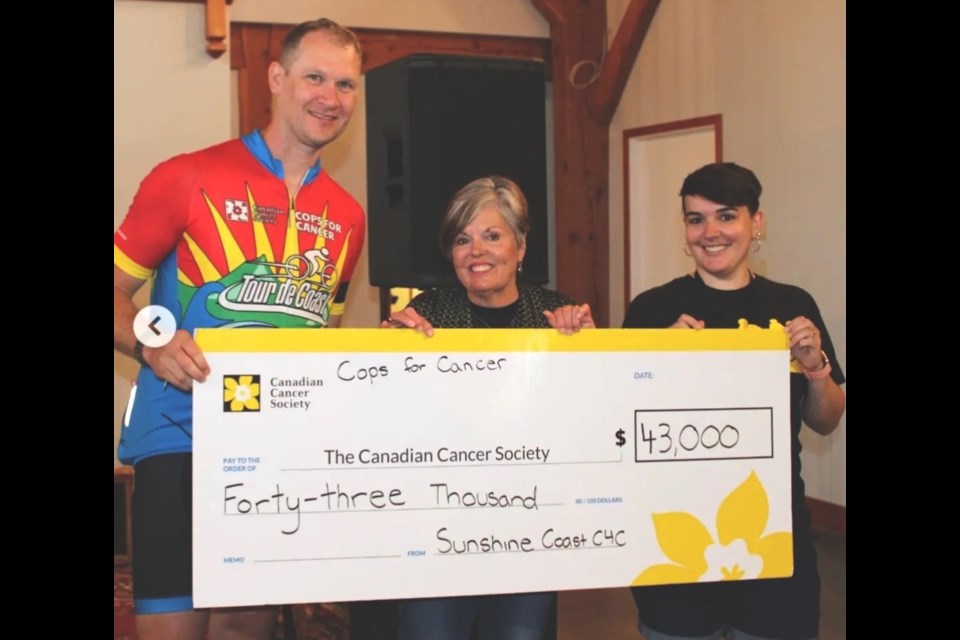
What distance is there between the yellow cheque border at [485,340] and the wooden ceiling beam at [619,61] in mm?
4795

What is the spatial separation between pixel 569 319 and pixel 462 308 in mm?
249

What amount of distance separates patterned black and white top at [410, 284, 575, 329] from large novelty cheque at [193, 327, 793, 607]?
166mm

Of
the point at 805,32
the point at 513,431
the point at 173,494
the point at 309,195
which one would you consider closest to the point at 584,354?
the point at 513,431

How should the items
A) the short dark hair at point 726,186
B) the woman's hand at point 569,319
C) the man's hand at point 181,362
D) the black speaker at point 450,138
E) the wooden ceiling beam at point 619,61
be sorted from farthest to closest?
the wooden ceiling beam at point 619,61 → the black speaker at point 450,138 → the short dark hair at point 726,186 → the woman's hand at point 569,319 → the man's hand at point 181,362

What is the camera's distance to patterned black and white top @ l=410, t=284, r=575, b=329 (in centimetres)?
211

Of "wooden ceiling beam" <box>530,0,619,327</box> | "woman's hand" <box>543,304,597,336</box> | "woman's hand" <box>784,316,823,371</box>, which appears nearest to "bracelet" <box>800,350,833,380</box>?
"woman's hand" <box>784,316,823,371</box>

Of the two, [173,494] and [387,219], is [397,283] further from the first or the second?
[173,494]

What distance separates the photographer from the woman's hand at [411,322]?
193 cm

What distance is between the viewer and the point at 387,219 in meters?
3.37

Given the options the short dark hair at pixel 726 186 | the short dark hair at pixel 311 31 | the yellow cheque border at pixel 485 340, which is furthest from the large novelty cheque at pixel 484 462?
the short dark hair at pixel 311 31

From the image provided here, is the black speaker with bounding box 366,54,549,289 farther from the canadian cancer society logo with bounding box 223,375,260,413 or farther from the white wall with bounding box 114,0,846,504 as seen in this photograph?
the white wall with bounding box 114,0,846,504

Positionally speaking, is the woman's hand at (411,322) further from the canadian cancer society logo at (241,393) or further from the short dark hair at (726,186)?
the short dark hair at (726,186)

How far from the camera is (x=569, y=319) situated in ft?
6.51

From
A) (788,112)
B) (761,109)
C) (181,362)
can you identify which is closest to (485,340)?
(181,362)
